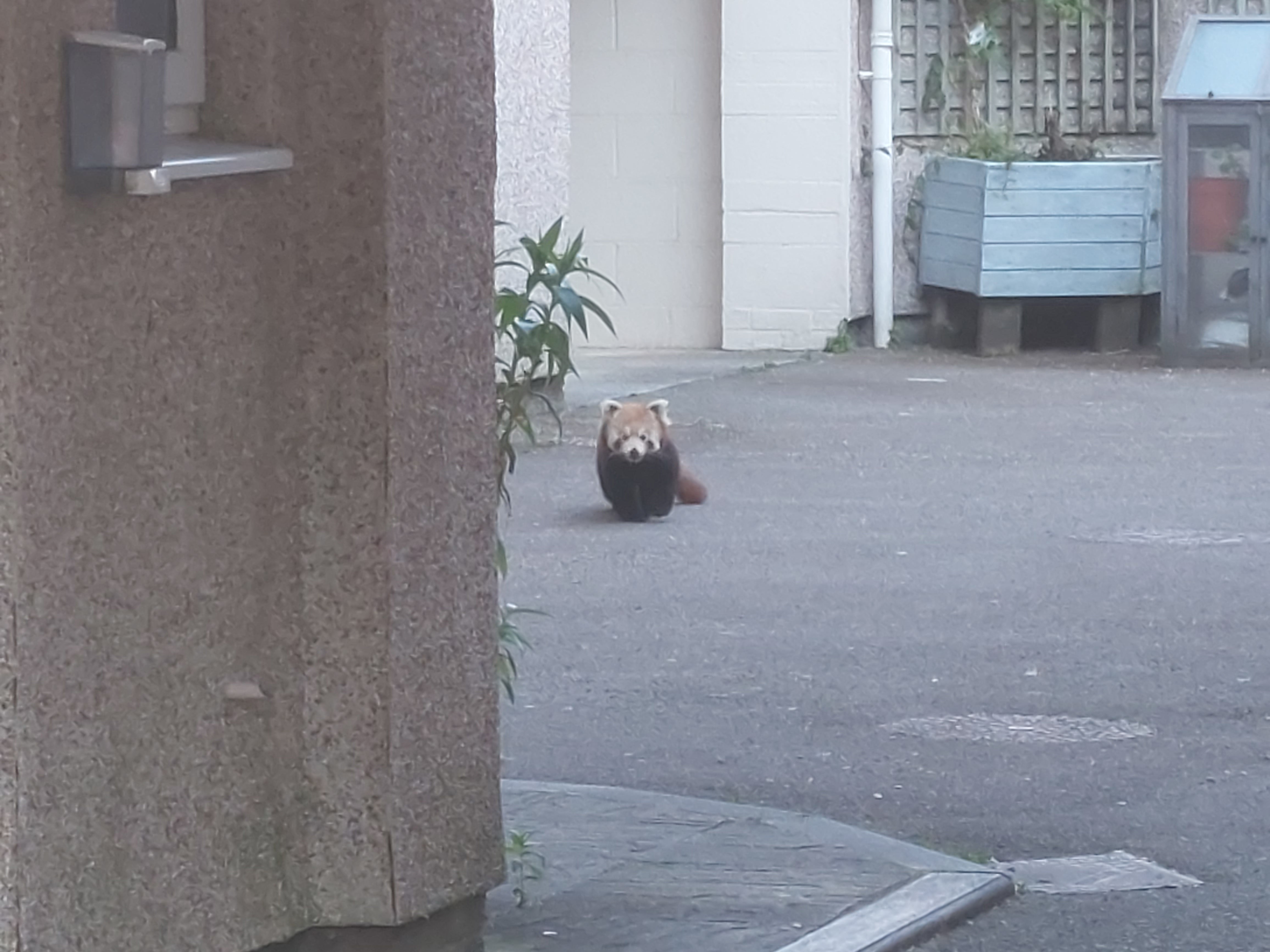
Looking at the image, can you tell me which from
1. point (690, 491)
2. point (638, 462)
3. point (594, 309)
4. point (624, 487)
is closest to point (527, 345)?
point (594, 309)

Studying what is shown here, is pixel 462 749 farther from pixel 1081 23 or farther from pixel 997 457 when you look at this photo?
pixel 1081 23

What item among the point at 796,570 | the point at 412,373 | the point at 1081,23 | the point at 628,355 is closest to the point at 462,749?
the point at 412,373

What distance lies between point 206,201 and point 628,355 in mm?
12192

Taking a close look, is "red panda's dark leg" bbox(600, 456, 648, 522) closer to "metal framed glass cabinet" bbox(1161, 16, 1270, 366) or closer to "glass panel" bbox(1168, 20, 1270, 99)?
"metal framed glass cabinet" bbox(1161, 16, 1270, 366)

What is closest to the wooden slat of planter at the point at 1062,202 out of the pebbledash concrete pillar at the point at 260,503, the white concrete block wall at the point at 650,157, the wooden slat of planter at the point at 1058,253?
the wooden slat of planter at the point at 1058,253

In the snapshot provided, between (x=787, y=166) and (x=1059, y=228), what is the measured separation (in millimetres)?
1715

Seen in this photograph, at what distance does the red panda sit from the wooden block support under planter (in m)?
5.90

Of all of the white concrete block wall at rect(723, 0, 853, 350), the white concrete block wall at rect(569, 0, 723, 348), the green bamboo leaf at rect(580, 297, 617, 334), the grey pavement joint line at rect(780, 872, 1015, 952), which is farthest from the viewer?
the white concrete block wall at rect(569, 0, 723, 348)

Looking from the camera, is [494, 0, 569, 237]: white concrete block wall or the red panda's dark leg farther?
[494, 0, 569, 237]: white concrete block wall

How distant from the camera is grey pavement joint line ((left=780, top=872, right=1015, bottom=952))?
476 cm

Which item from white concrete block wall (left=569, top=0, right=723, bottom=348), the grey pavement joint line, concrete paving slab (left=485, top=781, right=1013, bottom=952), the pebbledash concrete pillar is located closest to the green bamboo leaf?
the pebbledash concrete pillar

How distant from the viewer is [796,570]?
9.10 m

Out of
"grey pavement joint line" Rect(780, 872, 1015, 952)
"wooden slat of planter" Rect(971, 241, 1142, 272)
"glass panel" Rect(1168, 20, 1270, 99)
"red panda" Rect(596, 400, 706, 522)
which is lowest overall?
"grey pavement joint line" Rect(780, 872, 1015, 952)

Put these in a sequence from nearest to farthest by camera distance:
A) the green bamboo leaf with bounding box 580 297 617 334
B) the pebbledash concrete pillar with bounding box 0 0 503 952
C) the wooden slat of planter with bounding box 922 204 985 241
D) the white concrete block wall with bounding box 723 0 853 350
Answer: the pebbledash concrete pillar with bounding box 0 0 503 952 < the green bamboo leaf with bounding box 580 297 617 334 < the wooden slat of planter with bounding box 922 204 985 241 < the white concrete block wall with bounding box 723 0 853 350
